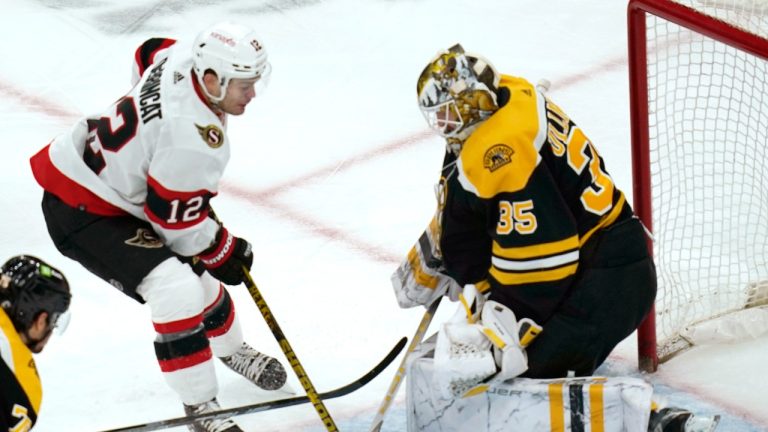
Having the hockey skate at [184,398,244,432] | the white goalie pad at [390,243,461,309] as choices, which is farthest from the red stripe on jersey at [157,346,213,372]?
the white goalie pad at [390,243,461,309]

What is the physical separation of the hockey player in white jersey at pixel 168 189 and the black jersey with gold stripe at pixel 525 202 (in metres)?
0.53

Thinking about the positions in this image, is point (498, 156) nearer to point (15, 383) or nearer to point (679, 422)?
point (679, 422)

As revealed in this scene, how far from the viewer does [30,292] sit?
2.39 metres

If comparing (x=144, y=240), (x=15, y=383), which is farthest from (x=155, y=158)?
(x=15, y=383)

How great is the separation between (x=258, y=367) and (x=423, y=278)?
647mm

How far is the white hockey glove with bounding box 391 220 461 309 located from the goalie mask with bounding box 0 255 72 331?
35.7 inches

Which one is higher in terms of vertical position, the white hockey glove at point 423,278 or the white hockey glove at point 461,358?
the white hockey glove at point 423,278

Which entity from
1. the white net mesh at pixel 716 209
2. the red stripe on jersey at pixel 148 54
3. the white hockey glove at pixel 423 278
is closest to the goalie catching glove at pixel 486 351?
the white hockey glove at pixel 423 278

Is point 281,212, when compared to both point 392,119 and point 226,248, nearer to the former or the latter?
point 392,119

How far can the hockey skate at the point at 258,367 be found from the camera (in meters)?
3.50

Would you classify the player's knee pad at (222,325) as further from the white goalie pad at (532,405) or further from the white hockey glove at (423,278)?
the white goalie pad at (532,405)

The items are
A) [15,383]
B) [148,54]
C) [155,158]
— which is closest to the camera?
[15,383]

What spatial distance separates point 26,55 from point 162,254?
9.28 feet

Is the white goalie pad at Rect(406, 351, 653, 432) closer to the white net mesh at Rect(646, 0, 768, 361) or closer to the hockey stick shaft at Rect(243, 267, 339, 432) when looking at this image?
the hockey stick shaft at Rect(243, 267, 339, 432)
